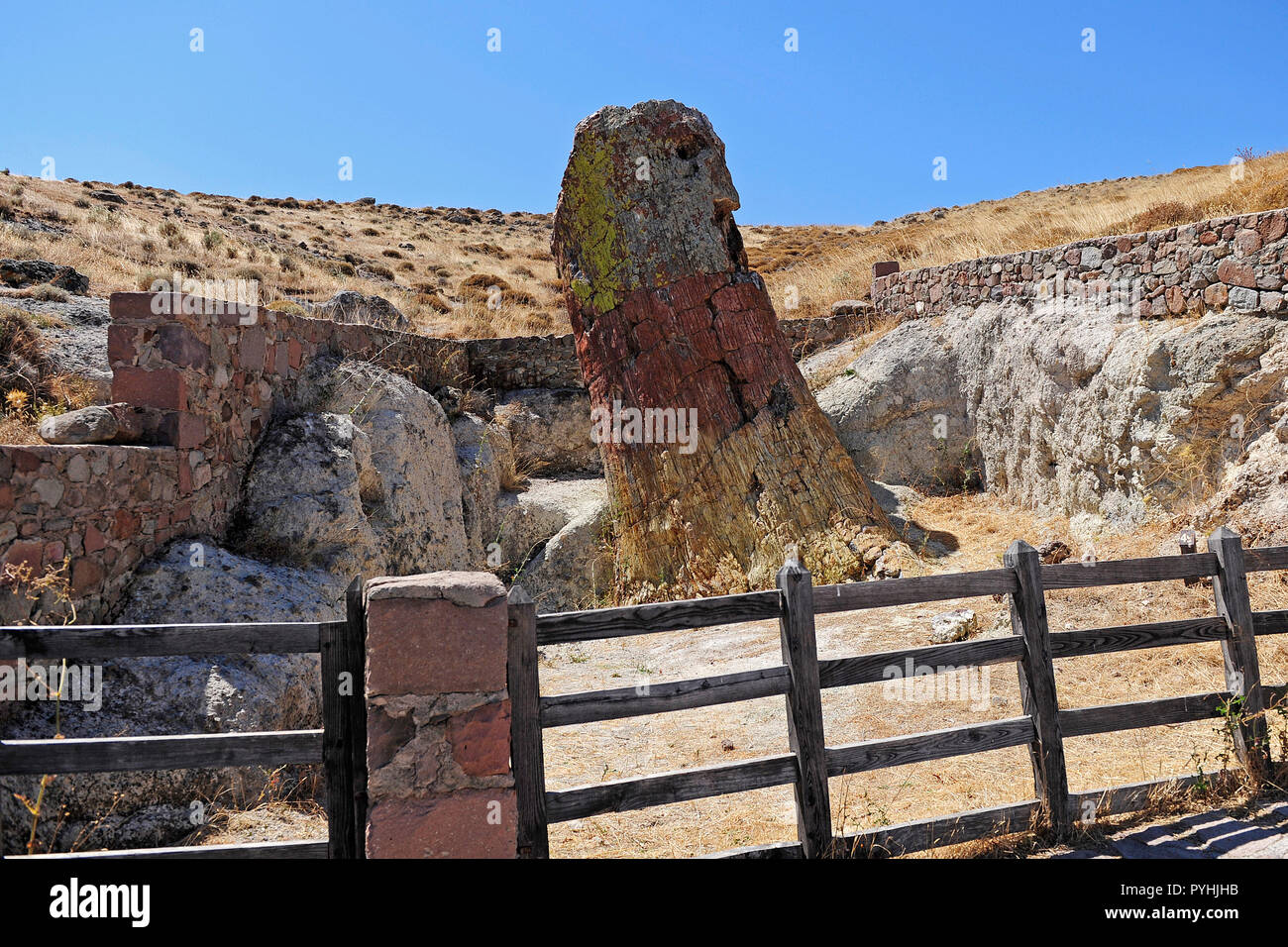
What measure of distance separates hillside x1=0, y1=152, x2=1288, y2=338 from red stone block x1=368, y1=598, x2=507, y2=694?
1023 cm

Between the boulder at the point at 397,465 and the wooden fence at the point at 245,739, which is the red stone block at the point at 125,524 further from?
the wooden fence at the point at 245,739

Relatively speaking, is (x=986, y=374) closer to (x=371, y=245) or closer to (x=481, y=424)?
(x=481, y=424)

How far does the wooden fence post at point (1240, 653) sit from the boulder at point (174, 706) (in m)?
4.64

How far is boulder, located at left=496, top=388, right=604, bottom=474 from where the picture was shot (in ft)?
38.9

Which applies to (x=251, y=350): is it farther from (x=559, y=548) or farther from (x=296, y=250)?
(x=296, y=250)

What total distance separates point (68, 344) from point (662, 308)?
210 inches

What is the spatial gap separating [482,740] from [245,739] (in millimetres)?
806

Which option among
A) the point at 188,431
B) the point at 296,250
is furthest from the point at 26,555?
the point at 296,250

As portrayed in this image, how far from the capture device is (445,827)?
2.98 meters

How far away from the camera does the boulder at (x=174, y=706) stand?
12.9 feet

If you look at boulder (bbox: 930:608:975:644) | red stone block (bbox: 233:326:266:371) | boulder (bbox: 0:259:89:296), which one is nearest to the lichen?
red stone block (bbox: 233:326:266:371)

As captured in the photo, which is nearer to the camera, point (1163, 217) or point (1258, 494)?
point (1258, 494)

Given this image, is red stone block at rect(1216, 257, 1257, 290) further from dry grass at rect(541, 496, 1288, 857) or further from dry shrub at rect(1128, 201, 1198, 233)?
dry shrub at rect(1128, 201, 1198, 233)

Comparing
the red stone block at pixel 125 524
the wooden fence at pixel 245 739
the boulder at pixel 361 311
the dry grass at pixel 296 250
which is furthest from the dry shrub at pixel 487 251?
the wooden fence at pixel 245 739
